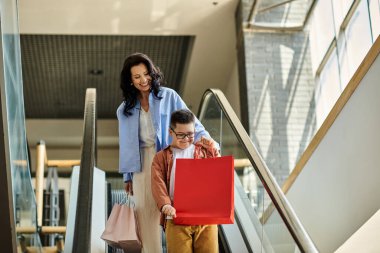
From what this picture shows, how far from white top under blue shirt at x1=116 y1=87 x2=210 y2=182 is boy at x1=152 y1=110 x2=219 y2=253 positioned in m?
0.20

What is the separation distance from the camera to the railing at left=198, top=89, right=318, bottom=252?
367 centimetres

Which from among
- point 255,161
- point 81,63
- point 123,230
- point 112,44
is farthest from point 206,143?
point 81,63

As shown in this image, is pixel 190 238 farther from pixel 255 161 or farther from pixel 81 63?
pixel 81 63

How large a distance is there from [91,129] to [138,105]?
34cm

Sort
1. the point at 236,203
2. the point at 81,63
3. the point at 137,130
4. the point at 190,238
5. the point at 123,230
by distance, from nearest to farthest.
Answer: the point at 190,238 → the point at 123,230 → the point at 137,130 → the point at 236,203 → the point at 81,63

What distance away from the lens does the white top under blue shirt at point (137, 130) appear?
172 inches

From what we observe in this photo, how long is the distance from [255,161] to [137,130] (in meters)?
0.76

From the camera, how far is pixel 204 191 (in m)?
4.06

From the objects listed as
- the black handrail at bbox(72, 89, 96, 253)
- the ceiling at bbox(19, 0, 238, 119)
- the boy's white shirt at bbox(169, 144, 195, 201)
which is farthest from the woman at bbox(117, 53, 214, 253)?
the ceiling at bbox(19, 0, 238, 119)

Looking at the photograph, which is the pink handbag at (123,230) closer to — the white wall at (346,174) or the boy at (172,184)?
the boy at (172,184)

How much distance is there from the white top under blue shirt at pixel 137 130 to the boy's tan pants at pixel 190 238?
→ 21.3 inches

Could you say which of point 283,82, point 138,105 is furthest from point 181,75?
point 138,105

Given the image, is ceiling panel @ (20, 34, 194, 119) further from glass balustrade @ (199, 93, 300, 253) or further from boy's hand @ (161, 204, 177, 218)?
boy's hand @ (161, 204, 177, 218)

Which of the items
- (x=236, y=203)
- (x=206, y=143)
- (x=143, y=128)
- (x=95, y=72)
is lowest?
(x=236, y=203)
